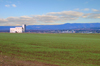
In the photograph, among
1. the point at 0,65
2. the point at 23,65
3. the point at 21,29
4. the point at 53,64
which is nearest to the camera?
the point at 0,65

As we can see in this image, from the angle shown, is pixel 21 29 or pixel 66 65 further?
pixel 21 29

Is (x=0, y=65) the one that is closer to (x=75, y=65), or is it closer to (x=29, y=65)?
(x=29, y=65)

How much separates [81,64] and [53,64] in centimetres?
218

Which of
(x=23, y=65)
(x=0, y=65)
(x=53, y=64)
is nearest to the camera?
(x=0, y=65)

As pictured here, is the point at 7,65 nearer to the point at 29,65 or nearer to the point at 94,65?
the point at 29,65

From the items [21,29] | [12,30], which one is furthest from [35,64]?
[12,30]

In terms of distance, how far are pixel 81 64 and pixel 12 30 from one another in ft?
497

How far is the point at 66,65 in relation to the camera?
33.0 feet

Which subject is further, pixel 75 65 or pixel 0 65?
pixel 75 65

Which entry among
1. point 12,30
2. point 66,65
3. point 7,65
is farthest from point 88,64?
point 12,30

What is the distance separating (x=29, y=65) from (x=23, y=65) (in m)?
0.42

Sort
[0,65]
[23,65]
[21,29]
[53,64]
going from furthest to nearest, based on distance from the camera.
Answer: [21,29] → [53,64] → [23,65] → [0,65]

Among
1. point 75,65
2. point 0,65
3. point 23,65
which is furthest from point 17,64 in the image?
point 75,65

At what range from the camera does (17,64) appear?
972cm
